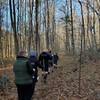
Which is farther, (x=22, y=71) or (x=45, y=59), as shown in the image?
(x=45, y=59)

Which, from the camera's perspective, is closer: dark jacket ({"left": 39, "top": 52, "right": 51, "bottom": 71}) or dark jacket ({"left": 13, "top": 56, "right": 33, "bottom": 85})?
dark jacket ({"left": 13, "top": 56, "right": 33, "bottom": 85})

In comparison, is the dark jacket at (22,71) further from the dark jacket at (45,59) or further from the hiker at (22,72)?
the dark jacket at (45,59)

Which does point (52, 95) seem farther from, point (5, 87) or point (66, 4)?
point (66, 4)

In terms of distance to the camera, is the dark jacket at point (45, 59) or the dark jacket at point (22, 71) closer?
the dark jacket at point (22, 71)

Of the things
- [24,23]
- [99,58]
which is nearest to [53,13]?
[24,23]

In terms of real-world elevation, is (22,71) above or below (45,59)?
below

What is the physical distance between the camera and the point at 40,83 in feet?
48.6

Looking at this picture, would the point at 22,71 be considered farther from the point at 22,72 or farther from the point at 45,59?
the point at 45,59

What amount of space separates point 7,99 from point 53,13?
38033 mm

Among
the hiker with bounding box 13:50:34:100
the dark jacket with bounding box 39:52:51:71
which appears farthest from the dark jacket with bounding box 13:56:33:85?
the dark jacket with bounding box 39:52:51:71

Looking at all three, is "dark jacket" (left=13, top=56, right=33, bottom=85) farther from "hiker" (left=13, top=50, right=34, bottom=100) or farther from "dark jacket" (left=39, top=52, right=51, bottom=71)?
"dark jacket" (left=39, top=52, right=51, bottom=71)

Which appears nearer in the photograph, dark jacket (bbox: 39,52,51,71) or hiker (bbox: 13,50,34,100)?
hiker (bbox: 13,50,34,100)

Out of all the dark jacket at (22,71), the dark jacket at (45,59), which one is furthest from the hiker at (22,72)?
the dark jacket at (45,59)

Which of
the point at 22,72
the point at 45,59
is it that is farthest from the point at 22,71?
the point at 45,59
